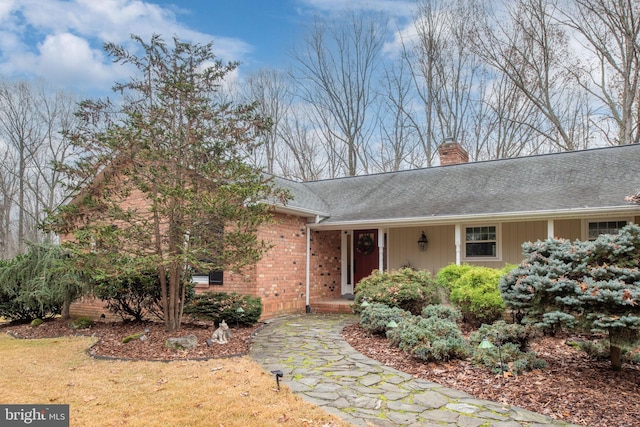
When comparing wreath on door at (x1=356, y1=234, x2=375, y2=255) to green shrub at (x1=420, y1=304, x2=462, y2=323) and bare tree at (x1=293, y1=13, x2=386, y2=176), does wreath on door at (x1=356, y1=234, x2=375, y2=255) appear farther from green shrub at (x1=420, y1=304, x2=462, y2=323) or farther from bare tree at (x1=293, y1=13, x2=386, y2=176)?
bare tree at (x1=293, y1=13, x2=386, y2=176)

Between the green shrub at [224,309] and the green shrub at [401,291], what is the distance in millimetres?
2145

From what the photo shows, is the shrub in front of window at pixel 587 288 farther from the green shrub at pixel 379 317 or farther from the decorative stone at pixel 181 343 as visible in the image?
the decorative stone at pixel 181 343

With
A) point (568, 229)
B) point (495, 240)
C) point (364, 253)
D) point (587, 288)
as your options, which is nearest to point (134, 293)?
point (364, 253)

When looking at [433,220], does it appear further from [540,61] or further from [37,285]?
[540,61]

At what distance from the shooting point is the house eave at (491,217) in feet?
27.8

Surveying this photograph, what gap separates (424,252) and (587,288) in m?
7.17

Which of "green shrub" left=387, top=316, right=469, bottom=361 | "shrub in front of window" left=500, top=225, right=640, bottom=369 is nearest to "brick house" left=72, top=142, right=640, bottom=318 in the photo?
"green shrub" left=387, top=316, right=469, bottom=361

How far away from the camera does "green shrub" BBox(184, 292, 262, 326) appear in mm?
8047

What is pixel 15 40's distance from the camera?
48.6 ft

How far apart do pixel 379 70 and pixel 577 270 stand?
63.2 feet

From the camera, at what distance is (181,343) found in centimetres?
624

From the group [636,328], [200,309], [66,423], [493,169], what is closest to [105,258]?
[200,309]

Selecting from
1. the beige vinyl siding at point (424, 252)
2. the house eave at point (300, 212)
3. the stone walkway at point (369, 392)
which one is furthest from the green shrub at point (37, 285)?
the beige vinyl siding at point (424, 252)

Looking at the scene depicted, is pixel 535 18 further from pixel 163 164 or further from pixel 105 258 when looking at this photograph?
pixel 105 258
